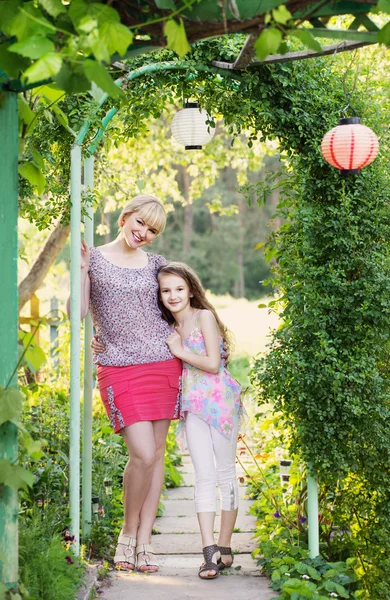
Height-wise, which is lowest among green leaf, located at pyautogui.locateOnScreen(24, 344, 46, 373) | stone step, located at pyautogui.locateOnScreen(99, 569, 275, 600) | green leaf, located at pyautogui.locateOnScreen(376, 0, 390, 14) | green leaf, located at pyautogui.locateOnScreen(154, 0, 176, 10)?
stone step, located at pyautogui.locateOnScreen(99, 569, 275, 600)

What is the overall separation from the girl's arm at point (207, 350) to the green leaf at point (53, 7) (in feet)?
7.40

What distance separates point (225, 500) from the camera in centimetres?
401

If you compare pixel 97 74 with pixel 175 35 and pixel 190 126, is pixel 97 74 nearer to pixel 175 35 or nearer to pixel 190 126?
pixel 175 35

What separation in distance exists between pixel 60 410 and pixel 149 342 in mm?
1345

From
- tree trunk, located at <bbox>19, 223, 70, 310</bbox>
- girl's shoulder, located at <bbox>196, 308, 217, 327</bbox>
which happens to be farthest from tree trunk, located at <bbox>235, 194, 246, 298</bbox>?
girl's shoulder, located at <bbox>196, 308, 217, 327</bbox>

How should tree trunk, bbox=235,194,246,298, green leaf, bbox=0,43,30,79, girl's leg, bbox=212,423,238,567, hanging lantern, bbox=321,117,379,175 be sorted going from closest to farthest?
green leaf, bbox=0,43,30,79 → hanging lantern, bbox=321,117,379,175 → girl's leg, bbox=212,423,238,567 → tree trunk, bbox=235,194,246,298

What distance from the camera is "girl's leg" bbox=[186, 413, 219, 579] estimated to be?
154 inches

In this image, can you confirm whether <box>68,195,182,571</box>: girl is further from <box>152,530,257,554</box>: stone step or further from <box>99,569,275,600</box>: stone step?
<box>152,530,257,554</box>: stone step

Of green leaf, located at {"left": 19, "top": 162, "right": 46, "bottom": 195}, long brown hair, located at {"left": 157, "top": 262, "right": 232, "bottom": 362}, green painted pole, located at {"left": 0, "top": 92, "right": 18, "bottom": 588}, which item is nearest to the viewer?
green painted pole, located at {"left": 0, "top": 92, "right": 18, "bottom": 588}

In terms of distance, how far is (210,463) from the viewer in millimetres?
4020

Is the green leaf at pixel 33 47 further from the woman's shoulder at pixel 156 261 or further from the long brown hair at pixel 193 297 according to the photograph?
the woman's shoulder at pixel 156 261

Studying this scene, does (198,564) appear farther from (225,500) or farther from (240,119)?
(240,119)

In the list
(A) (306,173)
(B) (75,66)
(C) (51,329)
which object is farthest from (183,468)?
(B) (75,66)

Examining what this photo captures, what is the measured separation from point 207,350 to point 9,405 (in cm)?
175
